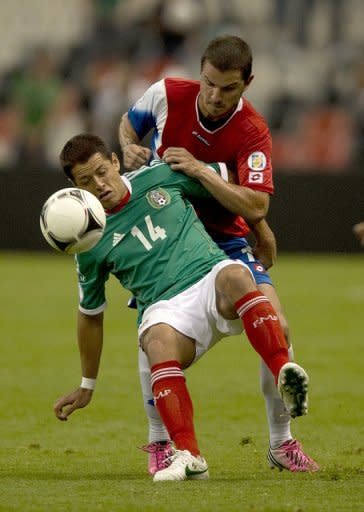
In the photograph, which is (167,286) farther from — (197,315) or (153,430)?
(153,430)

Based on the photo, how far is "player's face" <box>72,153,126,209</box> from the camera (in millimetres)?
6496

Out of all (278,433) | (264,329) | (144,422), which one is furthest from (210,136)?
(144,422)

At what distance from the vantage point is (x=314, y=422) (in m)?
8.33

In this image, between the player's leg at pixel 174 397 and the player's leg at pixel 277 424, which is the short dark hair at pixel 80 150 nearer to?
the player's leg at pixel 174 397

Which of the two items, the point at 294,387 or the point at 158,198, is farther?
the point at 158,198

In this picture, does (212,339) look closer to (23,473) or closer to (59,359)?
(23,473)

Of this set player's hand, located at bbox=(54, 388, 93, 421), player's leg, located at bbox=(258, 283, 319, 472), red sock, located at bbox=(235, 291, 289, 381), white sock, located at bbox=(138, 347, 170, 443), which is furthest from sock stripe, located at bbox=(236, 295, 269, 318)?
player's hand, located at bbox=(54, 388, 93, 421)

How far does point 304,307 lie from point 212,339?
27.0ft

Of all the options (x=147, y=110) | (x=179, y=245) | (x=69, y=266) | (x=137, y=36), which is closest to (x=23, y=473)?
(x=179, y=245)

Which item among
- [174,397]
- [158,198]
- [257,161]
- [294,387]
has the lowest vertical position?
[174,397]

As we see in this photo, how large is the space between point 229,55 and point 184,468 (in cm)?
211

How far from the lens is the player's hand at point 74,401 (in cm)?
677

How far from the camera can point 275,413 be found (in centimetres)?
686

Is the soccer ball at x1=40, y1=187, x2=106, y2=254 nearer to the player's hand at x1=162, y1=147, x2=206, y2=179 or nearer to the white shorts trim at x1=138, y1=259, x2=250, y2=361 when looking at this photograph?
the white shorts trim at x1=138, y1=259, x2=250, y2=361
